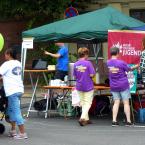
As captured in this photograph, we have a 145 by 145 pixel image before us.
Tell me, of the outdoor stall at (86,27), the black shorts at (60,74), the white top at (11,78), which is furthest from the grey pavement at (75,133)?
the outdoor stall at (86,27)

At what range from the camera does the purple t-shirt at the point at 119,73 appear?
40.2 ft

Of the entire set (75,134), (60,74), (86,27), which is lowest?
(75,134)

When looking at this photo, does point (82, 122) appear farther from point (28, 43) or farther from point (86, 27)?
point (28, 43)

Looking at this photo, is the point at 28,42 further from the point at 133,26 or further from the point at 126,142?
the point at 126,142

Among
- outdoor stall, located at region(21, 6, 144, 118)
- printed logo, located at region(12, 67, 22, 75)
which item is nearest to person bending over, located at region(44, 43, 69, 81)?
outdoor stall, located at region(21, 6, 144, 118)

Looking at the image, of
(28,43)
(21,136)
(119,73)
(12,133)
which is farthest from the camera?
(28,43)

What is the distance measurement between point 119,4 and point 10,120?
1677cm

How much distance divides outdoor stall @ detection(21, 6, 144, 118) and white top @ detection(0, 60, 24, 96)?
309cm

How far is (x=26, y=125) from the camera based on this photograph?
12992 mm

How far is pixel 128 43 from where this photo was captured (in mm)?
13031

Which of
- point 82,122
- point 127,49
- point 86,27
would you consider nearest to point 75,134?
point 82,122

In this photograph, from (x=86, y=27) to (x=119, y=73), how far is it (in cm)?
182

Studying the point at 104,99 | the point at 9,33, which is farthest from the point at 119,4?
the point at 104,99

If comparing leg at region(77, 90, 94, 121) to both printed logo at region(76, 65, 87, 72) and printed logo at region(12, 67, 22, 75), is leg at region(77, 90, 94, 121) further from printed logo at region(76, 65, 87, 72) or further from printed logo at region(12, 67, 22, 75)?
printed logo at region(12, 67, 22, 75)
